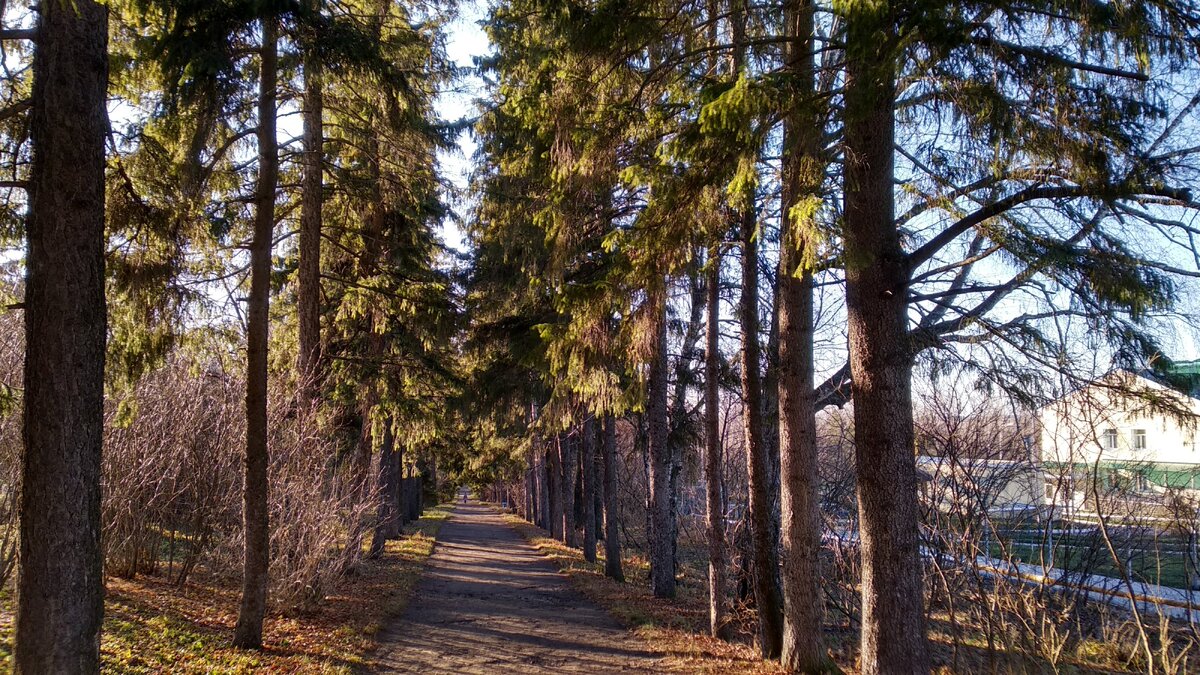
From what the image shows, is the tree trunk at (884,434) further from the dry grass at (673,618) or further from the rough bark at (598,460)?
the rough bark at (598,460)

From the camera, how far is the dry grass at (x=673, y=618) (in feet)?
28.6

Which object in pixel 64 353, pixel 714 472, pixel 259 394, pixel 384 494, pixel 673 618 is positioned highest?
pixel 64 353

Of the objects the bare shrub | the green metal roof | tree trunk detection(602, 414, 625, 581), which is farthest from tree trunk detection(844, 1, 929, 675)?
tree trunk detection(602, 414, 625, 581)

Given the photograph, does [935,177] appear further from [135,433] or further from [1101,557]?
[135,433]

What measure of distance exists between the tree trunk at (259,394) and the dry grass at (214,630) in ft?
1.41

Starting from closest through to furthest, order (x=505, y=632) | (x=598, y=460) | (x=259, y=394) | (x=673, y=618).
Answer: (x=259, y=394) → (x=505, y=632) → (x=673, y=618) → (x=598, y=460)

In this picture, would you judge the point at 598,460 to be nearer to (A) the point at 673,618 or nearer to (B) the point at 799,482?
(A) the point at 673,618

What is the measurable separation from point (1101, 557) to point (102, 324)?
9.93 meters

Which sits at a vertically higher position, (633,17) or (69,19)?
(633,17)

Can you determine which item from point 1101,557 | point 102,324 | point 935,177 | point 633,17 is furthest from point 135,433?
point 1101,557

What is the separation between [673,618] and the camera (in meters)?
11.6

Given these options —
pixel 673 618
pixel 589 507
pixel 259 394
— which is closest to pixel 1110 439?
pixel 673 618

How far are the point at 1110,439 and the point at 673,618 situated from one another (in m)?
6.72

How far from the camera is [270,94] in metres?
8.48
